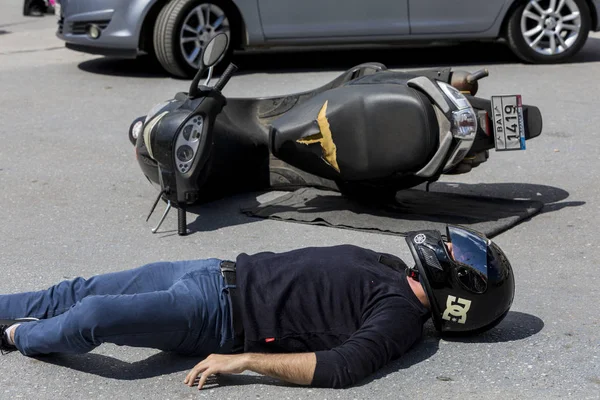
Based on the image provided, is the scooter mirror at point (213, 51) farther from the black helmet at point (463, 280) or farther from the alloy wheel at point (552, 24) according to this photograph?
the alloy wheel at point (552, 24)

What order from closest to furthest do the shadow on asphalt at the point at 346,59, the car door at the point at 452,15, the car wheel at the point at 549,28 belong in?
the car door at the point at 452,15, the car wheel at the point at 549,28, the shadow on asphalt at the point at 346,59

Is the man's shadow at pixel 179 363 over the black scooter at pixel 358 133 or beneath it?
beneath

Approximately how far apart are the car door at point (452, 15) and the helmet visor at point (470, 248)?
6.14 meters

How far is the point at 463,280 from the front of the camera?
165 inches

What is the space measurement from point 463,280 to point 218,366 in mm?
1062

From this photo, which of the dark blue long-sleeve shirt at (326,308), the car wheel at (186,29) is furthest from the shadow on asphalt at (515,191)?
the car wheel at (186,29)

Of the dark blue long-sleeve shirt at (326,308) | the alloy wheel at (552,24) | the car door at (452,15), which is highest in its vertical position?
the dark blue long-sleeve shirt at (326,308)

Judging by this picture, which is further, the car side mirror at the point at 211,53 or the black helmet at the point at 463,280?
the car side mirror at the point at 211,53

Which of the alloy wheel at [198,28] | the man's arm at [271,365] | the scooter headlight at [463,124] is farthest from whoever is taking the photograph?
the alloy wheel at [198,28]

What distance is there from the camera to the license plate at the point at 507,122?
A: 5.86m

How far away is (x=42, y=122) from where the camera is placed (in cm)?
865

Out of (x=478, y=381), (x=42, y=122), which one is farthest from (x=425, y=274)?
(x=42, y=122)

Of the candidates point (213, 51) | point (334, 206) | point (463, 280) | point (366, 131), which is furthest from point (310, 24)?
point (463, 280)

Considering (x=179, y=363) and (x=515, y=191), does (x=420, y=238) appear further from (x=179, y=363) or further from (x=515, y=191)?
(x=515, y=191)
